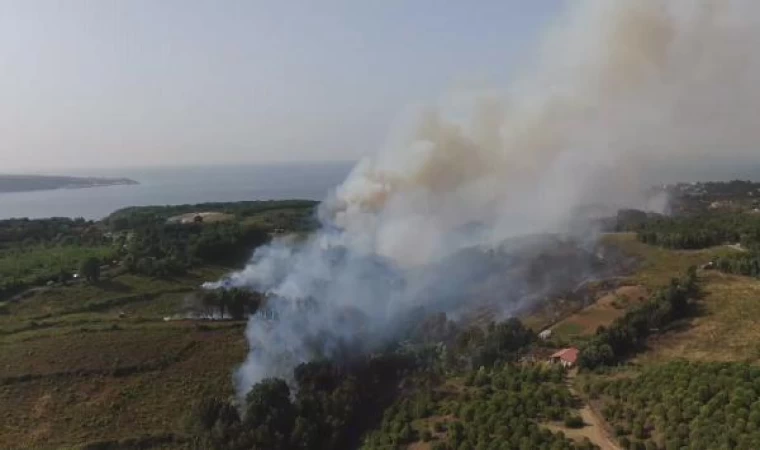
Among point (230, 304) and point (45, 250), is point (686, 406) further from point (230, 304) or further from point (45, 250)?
point (45, 250)

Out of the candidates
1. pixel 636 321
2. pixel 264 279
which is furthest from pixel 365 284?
pixel 636 321

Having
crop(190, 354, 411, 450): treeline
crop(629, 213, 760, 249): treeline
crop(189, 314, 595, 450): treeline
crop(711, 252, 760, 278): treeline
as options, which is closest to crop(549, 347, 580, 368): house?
crop(189, 314, 595, 450): treeline

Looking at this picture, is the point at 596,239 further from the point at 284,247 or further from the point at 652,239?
the point at 284,247

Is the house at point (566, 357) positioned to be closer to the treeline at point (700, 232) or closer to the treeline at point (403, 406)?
the treeline at point (403, 406)

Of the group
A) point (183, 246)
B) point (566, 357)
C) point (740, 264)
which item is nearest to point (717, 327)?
point (566, 357)

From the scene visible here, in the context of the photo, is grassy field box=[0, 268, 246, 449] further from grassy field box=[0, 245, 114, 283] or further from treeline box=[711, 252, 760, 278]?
treeline box=[711, 252, 760, 278]
